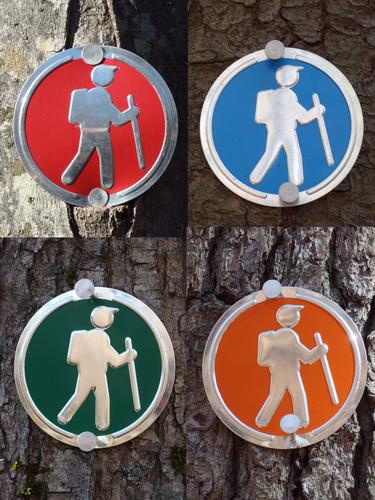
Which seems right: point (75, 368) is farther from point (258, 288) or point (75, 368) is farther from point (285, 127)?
point (285, 127)

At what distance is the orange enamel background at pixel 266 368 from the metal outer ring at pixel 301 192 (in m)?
0.21

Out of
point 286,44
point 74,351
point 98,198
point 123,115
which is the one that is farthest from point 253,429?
point 286,44

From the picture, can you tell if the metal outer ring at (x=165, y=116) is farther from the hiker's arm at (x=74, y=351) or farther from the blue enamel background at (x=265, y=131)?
the hiker's arm at (x=74, y=351)

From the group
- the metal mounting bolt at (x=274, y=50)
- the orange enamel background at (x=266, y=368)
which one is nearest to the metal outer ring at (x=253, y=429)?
the orange enamel background at (x=266, y=368)

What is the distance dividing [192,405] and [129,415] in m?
0.13

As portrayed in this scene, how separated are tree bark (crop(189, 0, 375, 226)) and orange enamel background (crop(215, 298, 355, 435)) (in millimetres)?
196

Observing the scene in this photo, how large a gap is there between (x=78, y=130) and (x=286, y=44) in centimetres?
46

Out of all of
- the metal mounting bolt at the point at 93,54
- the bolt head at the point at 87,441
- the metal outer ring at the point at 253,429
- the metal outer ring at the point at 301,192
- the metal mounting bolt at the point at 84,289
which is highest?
the metal mounting bolt at the point at 93,54

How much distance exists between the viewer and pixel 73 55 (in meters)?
1.65

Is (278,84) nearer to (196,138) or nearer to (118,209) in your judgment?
(196,138)

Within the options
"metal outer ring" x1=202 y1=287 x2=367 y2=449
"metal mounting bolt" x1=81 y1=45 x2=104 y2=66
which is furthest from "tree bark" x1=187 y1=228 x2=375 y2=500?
"metal mounting bolt" x1=81 y1=45 x2=104 y2=66

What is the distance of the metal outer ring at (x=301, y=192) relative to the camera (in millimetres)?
1607

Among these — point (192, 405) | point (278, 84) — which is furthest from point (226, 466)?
point (278, 84)

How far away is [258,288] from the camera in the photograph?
1.63 meters
